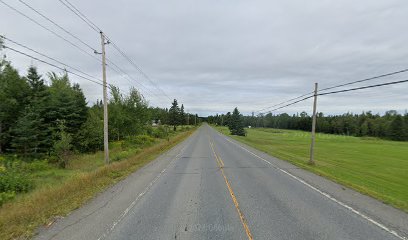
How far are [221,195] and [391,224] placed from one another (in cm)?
514

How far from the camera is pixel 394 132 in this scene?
9962cm

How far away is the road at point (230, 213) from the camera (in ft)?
20.0

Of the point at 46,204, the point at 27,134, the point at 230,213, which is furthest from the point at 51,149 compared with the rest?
the point at 230,213

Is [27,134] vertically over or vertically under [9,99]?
under

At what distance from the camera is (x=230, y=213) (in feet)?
24.7

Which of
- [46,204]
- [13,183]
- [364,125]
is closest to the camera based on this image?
[46,204]

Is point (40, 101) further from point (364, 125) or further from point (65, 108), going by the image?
point (364, 125)

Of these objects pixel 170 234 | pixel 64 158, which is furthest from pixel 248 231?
pixel 64 158

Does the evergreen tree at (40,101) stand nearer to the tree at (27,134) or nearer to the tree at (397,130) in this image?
the tree at (27,134)

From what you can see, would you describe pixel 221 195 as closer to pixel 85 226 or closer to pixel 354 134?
pixel 85 226

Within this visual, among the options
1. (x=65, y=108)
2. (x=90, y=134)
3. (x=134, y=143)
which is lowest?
(x=134, y=143)

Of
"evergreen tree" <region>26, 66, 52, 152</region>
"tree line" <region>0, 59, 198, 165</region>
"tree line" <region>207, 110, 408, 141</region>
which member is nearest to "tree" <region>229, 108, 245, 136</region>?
"tree line" <region>207, 110, 408, 141</region>

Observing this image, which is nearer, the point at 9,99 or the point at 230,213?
the point at 230,213

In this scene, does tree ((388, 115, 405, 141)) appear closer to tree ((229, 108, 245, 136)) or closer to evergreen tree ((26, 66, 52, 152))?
tree ((229, 108, 245, 136))
